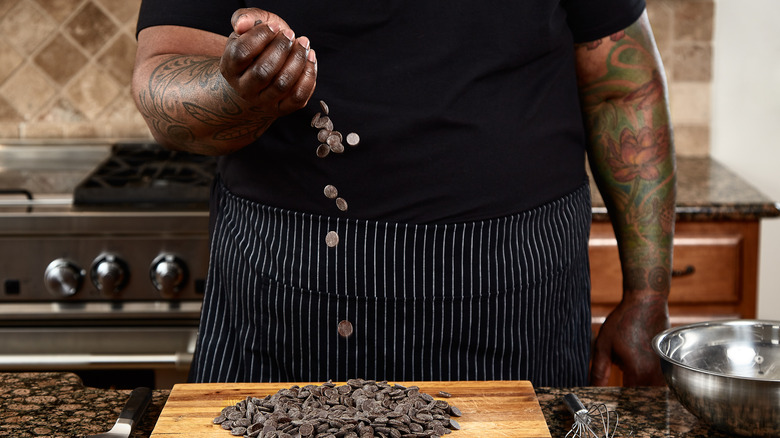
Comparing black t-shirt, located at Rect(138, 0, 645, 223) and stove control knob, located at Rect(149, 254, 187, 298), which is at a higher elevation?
black t-shirt, located at Rect(138, 0, 645, 223)

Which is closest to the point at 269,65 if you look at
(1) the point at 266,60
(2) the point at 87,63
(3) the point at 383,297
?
(1) the point at 266,60

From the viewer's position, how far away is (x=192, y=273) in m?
1.72

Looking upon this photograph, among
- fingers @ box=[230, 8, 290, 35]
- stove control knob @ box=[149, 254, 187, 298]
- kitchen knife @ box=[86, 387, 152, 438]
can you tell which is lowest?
kitchen knife @ box=[86, 387, 152, 438]

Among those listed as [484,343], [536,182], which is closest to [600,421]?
[484,343]

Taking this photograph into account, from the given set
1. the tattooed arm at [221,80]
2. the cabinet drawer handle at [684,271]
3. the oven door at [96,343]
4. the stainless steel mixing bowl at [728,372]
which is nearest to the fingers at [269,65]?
the tattooed arm at [221,80]

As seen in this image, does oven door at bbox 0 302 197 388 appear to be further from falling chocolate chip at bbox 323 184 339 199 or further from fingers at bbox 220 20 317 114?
fingers at bbox 220 20 317 114

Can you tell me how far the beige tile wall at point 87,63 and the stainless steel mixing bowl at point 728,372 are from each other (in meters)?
1.51

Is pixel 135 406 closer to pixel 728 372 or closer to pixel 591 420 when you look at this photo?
pixel 591 420

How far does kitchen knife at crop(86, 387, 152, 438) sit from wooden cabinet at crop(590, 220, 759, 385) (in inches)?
46.9

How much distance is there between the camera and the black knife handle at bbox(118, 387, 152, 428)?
0.80 m

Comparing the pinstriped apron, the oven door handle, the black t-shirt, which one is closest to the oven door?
the oven door handle

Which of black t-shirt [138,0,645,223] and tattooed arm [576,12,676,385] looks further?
tattooed arm [576,12,676,385]

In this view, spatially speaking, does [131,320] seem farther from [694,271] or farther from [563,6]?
[694,271]

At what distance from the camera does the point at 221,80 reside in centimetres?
85
